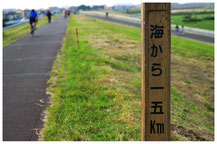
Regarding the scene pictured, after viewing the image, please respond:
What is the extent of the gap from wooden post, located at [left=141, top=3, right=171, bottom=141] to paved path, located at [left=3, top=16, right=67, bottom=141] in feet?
7.82

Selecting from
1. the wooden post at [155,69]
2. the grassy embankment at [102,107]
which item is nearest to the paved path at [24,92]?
the grassy embankment at [102,107]

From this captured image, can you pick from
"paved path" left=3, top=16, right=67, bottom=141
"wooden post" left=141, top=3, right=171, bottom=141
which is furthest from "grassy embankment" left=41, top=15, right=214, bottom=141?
"wooden post" left=141, top=3, right=171, bottom=141

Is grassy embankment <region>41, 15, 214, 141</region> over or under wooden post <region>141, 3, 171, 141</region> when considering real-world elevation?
under

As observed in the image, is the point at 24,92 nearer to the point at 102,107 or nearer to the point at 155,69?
the point at 102,107

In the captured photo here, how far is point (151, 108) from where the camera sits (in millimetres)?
2500

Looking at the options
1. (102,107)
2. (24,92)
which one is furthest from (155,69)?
(24,92)

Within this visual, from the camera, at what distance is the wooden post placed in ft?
7.72

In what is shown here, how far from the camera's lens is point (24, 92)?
6902mm

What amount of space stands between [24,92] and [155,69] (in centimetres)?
504

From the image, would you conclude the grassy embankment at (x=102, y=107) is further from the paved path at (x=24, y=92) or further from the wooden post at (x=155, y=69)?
the wooden post at (x=155, y=69)

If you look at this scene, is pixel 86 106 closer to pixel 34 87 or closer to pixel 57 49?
pixel 34 87

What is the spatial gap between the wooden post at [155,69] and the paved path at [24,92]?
238 cm

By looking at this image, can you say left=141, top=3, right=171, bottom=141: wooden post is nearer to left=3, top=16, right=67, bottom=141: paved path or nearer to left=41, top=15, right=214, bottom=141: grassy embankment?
left=41, top=15, right=214, bottom=141: grassy embankment

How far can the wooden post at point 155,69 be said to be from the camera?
2352 millimetres
